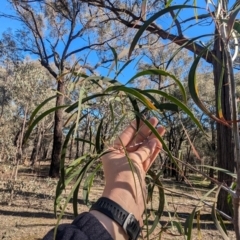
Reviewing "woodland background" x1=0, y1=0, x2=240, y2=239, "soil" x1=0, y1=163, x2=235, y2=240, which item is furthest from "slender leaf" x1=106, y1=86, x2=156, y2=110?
"soil" x1=0, y1=163, x2=235, y2=240

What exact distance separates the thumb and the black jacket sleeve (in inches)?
4.8

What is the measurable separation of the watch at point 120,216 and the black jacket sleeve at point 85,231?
0.02 meters

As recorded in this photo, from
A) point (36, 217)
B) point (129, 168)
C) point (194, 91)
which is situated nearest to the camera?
point (194, 91)

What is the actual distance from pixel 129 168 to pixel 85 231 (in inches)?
4.8

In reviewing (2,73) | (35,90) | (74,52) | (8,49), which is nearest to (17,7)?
(74,52)

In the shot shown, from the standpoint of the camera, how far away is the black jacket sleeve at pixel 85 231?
56 centimetres

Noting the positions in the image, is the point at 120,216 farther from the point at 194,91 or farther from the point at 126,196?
the point at 194,91

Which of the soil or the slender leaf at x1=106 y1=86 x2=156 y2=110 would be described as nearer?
the slender leaf at x1=106 y1=86 x2=156 y2=110

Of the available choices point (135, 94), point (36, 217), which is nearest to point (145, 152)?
point (135, 94)

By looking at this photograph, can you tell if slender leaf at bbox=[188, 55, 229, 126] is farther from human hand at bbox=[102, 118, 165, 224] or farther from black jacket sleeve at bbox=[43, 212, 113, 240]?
black jacket sleeve at bbox=[43, 212, 113, 240]

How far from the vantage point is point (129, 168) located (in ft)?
1.95

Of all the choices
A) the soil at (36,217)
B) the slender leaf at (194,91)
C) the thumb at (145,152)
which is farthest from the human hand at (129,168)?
the soil at (36,217)

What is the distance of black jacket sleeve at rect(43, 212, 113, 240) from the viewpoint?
56cm

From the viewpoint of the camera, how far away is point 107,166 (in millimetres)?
625
